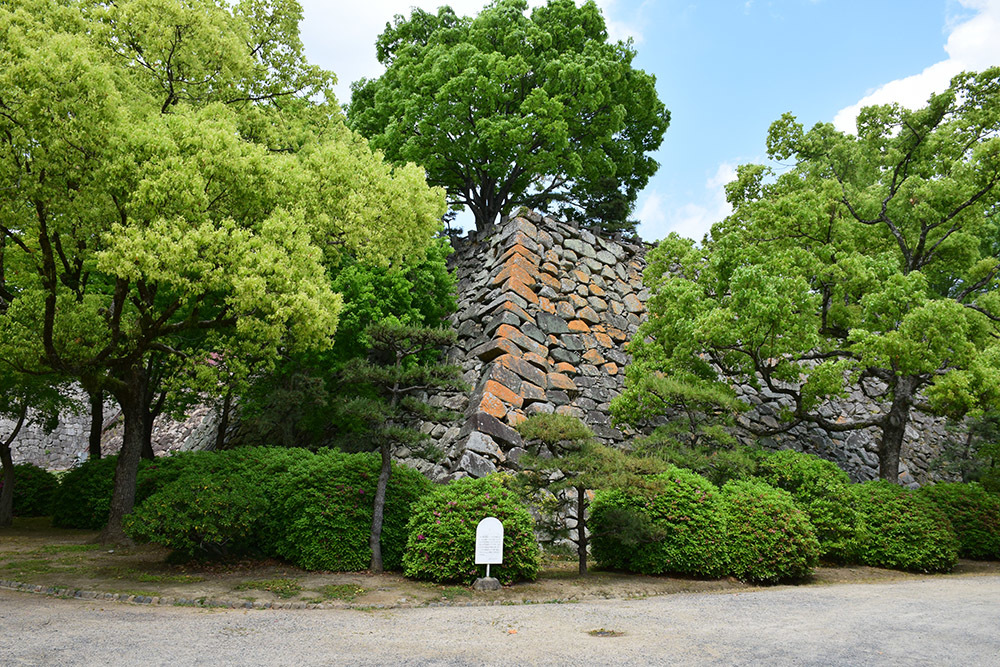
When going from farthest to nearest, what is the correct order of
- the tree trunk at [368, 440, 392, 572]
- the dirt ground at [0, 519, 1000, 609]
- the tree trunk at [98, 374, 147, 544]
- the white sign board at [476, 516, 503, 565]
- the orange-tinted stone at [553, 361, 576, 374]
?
the orange-tinted stone at [553, 361, 576, 374], the tree trunk at [98, 374, 147, 544], the tree trunk at [368, 440, 392, 572], the white sign board at [476, 516, 503, 565], the dirt ground at [0, 519, 1000, 609]

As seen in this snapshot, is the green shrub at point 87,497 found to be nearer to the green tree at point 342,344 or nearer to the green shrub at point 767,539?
the green tree at point 342,344

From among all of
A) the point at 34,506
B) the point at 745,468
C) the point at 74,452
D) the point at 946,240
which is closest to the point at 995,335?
the point at 946,240

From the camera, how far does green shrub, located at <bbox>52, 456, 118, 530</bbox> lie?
11.6m

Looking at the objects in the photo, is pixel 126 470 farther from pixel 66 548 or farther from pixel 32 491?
pixel 32 491

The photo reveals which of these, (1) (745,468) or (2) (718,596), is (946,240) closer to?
(1) (745,468)

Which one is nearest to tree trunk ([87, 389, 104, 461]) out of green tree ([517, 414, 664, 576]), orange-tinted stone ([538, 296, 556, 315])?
orange-tinted stone ([538, 296, 556, 315])

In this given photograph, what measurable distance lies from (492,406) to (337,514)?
386cm

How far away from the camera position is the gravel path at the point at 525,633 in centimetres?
404

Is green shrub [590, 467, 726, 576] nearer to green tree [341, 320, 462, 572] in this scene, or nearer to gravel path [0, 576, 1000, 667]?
gravel path [0, 576, 1000, 667]

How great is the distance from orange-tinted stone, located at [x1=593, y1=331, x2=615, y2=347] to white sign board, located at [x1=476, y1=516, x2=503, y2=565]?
7.49m

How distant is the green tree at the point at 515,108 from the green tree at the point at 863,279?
4.37 meters

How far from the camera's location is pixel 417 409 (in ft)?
26.7

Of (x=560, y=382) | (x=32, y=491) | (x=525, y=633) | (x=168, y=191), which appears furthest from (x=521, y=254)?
(x=32, y=491)

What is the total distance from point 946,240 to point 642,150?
29.8 feet
